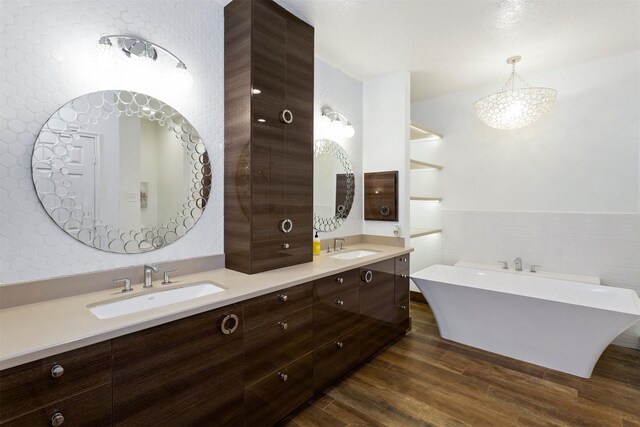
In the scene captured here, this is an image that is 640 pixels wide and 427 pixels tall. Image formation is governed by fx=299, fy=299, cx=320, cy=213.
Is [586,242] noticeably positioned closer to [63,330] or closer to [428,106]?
[428,106]

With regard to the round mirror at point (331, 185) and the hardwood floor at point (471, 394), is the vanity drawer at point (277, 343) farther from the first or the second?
the round mirror at point (331, 185)

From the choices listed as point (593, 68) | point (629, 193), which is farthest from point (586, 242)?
point (593, 68)

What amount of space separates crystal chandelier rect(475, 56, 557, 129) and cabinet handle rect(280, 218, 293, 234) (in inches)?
91.2

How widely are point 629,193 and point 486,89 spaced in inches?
70.5

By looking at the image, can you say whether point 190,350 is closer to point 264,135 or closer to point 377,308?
point 264,135

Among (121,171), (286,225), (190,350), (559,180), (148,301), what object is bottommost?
(190,350)

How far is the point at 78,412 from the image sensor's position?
105 cm

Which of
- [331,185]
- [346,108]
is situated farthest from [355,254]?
[346,108]

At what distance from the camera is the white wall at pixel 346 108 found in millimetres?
2877

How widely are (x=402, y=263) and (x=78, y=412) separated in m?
2.57

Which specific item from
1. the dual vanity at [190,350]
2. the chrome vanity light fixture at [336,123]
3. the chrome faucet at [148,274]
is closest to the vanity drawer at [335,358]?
the dual vanity at [190,350]

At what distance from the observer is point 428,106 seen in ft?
13.5

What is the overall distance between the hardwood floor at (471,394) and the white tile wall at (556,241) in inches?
29.8

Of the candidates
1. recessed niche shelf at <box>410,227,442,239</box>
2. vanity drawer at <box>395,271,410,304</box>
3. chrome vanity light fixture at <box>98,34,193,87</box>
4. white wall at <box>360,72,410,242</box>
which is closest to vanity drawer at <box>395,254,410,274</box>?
vanity drawer at <box>395,271,410,304</box>
